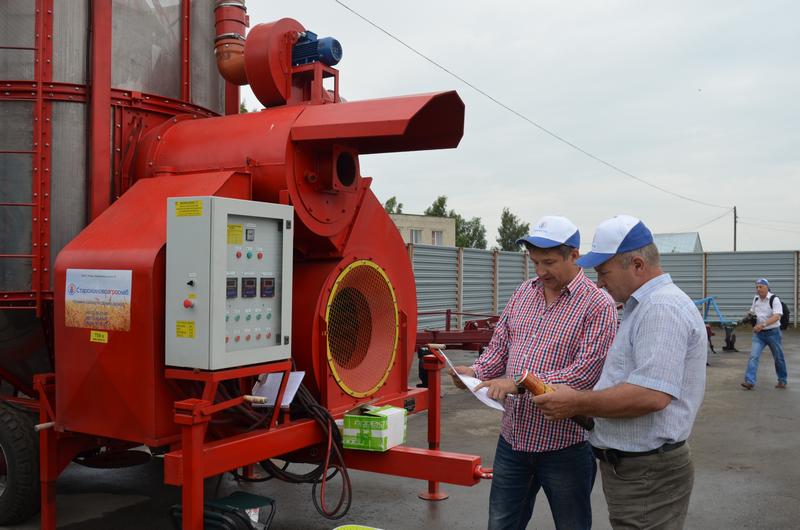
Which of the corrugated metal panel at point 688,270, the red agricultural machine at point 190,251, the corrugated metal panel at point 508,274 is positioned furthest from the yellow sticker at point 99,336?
the corrugated metal panel at point 688,270

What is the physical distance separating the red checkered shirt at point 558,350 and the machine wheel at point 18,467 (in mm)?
3198

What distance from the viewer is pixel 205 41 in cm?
555

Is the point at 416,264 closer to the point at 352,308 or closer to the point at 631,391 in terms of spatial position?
the point at 352,308

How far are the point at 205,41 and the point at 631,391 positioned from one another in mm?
4343

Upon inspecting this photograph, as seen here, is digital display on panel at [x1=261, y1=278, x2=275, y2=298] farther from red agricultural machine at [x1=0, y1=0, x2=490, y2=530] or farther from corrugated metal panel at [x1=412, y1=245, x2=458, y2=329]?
corrugated metal panel at [x1=412, y1=245, x2=458, y2=329]

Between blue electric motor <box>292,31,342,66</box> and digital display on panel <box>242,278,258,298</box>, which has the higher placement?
blue electric motor <box>292,31,342,66</box>

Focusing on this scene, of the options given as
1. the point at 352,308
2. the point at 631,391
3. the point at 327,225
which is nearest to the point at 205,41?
the point at 327,225

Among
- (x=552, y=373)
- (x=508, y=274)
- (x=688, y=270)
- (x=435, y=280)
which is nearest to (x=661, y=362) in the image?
(x=552, y=373)

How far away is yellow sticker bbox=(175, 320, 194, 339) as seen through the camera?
3.58 metres

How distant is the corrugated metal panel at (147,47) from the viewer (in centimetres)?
491

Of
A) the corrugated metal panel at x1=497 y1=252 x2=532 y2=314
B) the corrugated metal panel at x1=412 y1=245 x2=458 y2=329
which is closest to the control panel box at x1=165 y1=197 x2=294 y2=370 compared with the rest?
the corrugated metal panel at x1=412 y1=245 x2=458 y2=329

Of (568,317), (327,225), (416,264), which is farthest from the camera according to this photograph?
(416,264)

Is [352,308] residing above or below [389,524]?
above

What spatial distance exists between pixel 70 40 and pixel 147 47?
496 mm
